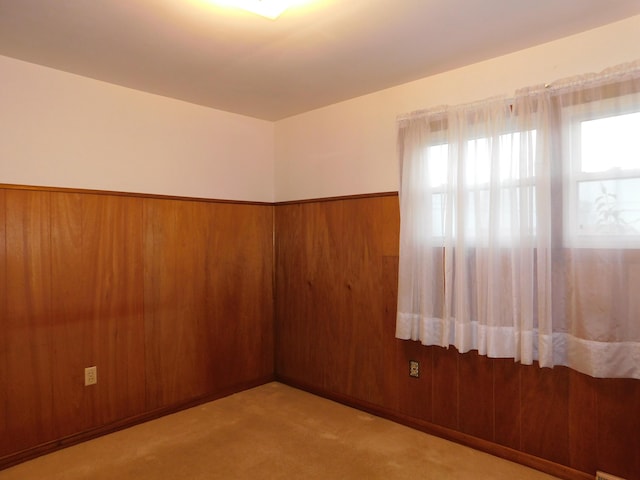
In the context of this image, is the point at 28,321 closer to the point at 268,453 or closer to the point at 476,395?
the point at 268,453

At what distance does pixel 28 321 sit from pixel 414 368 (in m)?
2.51

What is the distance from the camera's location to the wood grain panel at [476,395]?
2.55 meters

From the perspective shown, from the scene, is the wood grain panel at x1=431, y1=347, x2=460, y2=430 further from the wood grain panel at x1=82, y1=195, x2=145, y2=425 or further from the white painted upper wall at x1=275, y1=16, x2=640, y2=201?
the wood grain panel at x1=82, y1=195, x2=145, y2=425

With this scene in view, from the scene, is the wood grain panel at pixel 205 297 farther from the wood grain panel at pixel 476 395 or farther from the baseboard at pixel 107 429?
the wood grain panel at pixel 476 395

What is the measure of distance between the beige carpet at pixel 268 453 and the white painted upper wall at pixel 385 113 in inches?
68.5

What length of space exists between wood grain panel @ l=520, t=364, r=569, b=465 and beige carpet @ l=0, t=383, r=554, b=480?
146 mm

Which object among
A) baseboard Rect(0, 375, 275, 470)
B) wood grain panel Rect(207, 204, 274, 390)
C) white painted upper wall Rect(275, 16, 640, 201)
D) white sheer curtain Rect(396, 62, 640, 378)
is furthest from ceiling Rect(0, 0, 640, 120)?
baseboard Rect(0, 375, 275, 470)

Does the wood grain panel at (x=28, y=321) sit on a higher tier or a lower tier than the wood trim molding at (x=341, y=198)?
lower

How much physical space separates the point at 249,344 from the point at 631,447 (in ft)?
9.00

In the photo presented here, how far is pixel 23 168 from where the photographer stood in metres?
2.51

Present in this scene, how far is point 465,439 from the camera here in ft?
8.66

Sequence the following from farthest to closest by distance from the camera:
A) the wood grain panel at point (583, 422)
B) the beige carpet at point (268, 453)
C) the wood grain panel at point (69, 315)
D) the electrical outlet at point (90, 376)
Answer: the electrical outlet at point (90, 376) < the wood grain panel at point (69, 315) < the beige carpet at point (268, 453) < the wood grain panel at point (583, 422)

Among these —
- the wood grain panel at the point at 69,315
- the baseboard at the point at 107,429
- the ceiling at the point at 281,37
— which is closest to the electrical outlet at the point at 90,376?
the wood grain panel at the point at 69,315

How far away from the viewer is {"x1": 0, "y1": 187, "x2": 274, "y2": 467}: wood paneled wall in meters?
2.49
